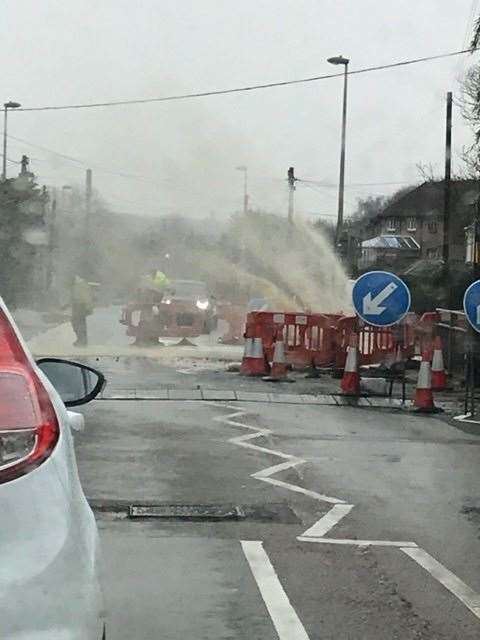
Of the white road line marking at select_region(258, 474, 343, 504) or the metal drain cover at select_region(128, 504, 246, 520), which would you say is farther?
the white road line marking at select_region(258, 474, 343, 504)

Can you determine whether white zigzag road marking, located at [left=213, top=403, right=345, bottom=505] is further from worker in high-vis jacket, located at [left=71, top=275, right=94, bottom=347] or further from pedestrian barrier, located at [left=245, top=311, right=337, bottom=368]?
worker in high-vis jacket, located at [left=71, top=275, right=94, bottom=347]

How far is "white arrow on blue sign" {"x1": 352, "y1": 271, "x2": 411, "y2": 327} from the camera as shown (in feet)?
43.4

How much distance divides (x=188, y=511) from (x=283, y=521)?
630mm

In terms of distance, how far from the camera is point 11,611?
7.22 ft

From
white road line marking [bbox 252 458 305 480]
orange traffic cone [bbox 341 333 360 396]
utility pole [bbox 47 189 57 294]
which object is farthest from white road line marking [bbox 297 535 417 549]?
utility pole [bbox 47 189 57 294]

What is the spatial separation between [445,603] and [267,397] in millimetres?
8061

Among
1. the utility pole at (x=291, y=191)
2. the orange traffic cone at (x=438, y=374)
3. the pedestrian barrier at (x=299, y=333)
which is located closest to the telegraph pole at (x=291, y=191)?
the utility pole at (x=291, y=191)

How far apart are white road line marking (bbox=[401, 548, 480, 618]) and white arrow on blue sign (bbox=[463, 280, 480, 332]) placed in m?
6.65

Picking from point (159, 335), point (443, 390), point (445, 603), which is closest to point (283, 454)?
point (445, 603)

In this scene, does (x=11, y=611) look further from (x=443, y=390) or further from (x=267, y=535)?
(x=443, y=390)

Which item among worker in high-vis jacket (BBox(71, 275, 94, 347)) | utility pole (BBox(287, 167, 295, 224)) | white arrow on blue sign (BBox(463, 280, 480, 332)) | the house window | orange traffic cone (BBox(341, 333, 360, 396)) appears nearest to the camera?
white arrow on blue sign (BBox(463, 280, 480, 332))

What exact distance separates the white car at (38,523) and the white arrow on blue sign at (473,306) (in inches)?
398

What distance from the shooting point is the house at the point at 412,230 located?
43.4 m

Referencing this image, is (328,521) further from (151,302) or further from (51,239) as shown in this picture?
(51,239)
